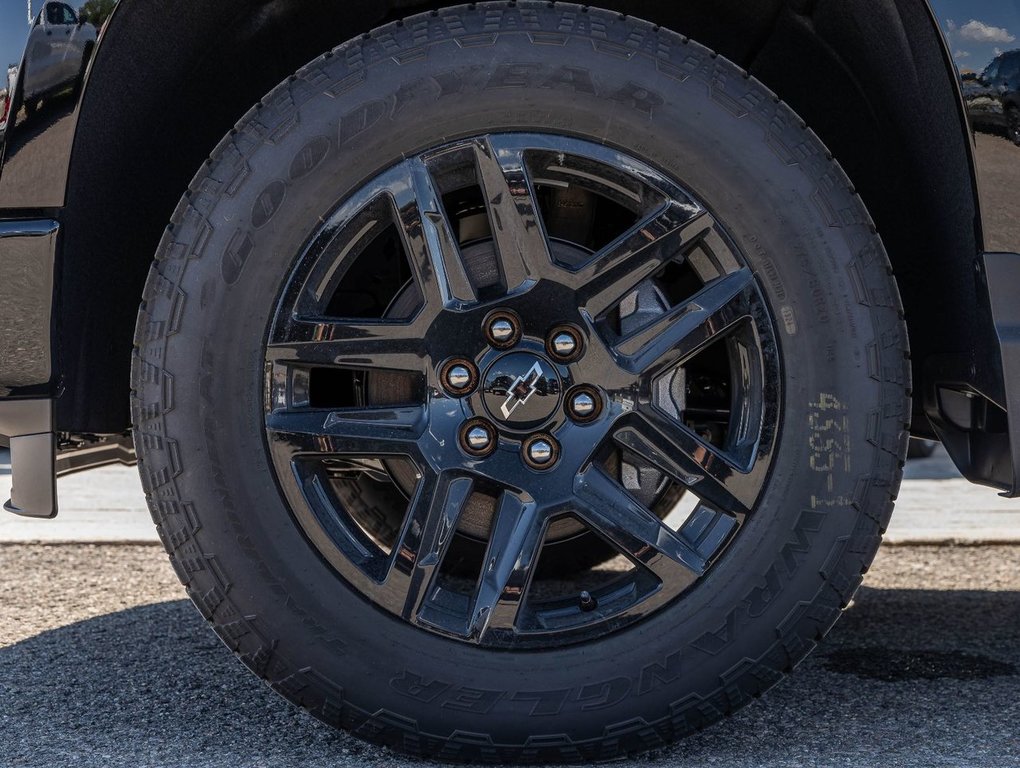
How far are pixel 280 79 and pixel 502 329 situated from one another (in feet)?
2.43

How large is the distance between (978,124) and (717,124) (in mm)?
443

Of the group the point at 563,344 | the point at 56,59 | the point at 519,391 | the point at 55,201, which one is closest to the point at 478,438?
the point at 519,391

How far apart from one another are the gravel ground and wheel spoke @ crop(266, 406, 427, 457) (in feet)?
1.69

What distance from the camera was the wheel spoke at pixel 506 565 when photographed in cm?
171

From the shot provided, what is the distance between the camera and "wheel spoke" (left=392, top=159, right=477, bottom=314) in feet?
5.68

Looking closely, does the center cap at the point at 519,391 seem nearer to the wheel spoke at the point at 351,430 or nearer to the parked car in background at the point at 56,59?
the wheel spoke at the point at 351,430

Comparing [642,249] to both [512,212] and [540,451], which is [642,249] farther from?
[540,451]

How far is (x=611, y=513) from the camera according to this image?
5.72ft

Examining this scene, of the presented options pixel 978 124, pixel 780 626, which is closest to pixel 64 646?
pixel 780 626

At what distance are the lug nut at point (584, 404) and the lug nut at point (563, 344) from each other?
57 mm

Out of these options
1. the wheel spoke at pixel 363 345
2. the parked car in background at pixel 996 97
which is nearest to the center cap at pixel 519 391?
the wheel spoke at pixel 363 345

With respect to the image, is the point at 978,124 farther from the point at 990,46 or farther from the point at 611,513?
the point at 611,513

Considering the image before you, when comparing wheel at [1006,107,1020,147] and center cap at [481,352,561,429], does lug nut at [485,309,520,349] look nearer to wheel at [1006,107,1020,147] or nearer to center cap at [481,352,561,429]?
center cap at [481,352,561,429]

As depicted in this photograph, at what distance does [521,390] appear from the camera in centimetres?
172
